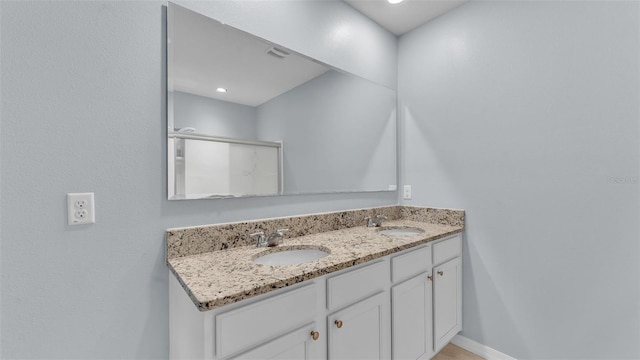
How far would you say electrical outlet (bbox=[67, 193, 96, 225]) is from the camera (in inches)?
37.7

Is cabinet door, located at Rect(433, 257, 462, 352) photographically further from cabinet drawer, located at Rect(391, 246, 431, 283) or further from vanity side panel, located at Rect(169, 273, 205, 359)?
vanity side panel, located at Rect(169, 273, 205, 359)

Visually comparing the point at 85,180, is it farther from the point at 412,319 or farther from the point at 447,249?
the point at 447,249

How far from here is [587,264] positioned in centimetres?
144

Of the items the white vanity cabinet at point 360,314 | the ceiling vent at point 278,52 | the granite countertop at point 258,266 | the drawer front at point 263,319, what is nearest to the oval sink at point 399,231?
the granite countertop at point 258,266

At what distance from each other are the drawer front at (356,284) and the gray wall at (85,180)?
2.21 ft

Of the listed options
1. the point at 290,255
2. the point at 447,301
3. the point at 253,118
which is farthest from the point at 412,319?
the point at 253,118

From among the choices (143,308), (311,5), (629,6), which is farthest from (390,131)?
(143,308)

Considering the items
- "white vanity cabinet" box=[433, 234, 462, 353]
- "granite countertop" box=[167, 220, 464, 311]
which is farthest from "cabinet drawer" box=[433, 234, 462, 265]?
"granite countertop" box=[167, 220, 464, 311]

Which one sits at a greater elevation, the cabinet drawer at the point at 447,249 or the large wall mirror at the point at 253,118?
the large wall mirror at the point at 253,118

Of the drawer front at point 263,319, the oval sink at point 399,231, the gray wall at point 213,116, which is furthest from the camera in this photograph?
the oval sink at point 399,231

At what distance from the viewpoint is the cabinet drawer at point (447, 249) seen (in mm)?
1666

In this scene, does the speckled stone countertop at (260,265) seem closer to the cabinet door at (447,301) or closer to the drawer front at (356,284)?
the drawer front at (356,284)

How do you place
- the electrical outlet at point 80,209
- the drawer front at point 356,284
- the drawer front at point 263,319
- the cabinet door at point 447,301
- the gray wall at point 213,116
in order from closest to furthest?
the drawer front at point 263,319, the electrical outlet at point 80,209, the drawer front at point 356,284, the gray wall at point 213,116, the cabinet door at point 447,301

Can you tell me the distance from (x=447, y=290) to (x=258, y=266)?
4.33ft
